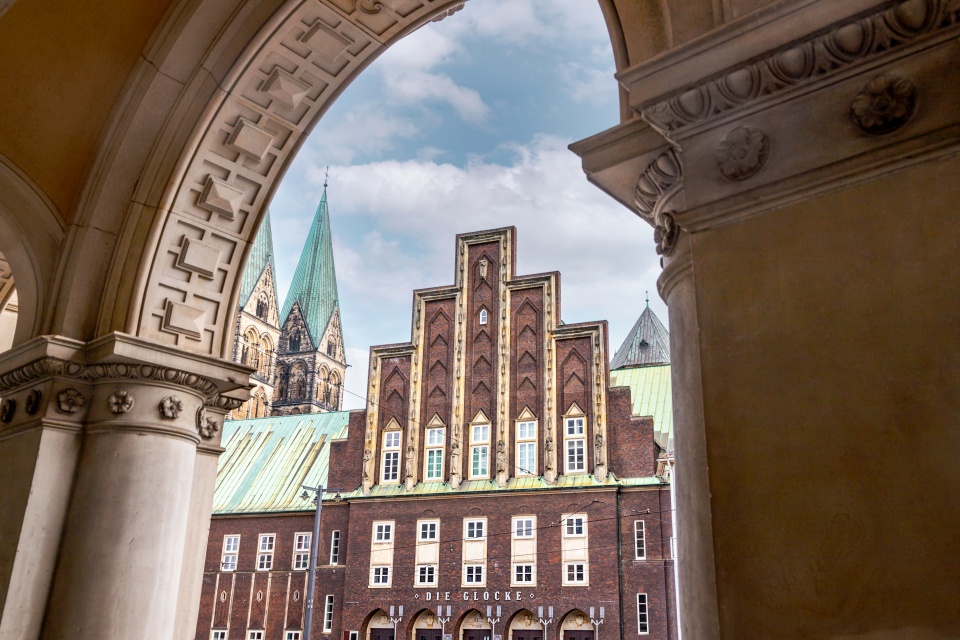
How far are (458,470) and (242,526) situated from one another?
40.9 feet

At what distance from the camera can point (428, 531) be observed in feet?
123

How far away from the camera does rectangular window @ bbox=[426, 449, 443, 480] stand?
38.4 m

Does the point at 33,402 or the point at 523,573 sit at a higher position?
the point at 33,402

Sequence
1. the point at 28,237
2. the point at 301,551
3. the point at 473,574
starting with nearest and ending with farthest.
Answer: the point at 28,237
the point at 473,574
the point at 301,551

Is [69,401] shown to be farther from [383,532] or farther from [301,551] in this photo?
[301,551]

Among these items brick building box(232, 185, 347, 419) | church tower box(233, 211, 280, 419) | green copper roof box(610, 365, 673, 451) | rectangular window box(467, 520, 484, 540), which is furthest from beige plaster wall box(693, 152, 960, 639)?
brick building box(232, 185, 347, 419)

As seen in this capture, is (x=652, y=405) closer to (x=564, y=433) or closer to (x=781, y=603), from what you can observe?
(x=564, y=433)

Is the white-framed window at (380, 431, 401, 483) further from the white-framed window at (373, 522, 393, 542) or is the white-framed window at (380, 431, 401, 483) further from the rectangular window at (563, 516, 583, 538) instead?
the rectangular window at (563, 516, 583, 538)

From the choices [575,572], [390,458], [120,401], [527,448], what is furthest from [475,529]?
[120,401]

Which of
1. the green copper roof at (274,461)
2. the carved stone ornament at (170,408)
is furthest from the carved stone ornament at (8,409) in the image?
the green copper roof at (274,461)

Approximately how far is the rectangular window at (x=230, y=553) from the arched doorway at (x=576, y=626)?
17187mm

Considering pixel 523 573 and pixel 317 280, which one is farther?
pixel 317 280

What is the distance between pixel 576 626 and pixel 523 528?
14.5 ft

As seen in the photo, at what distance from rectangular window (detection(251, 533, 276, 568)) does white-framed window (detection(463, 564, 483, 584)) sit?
10.6 metres
